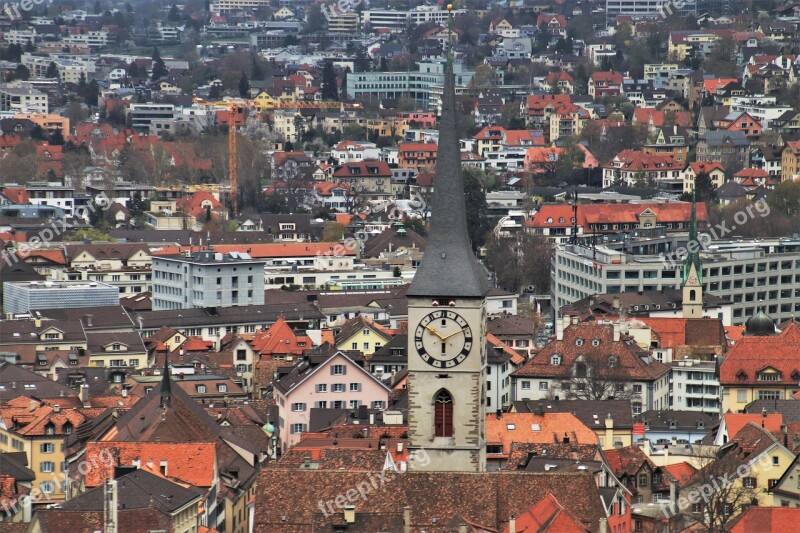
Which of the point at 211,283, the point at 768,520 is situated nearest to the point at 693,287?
the point at 211,283

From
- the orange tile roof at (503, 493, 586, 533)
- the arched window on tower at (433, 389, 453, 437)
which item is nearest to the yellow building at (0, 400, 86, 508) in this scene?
the arched window on tower at (433, 389, 453, 437)

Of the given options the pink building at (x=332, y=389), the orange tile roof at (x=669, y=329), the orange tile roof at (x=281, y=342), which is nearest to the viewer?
the pink building at (x=332, y=389)

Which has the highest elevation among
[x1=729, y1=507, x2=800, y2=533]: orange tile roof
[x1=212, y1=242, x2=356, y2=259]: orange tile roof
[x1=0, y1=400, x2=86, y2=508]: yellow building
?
[x1=729, y1=507, x2=800, y2=533]: orange tile roof

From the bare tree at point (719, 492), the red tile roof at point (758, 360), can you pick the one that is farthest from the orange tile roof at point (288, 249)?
the bare tree at point (719, 492)

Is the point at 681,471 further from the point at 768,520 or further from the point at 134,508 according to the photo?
the point at 134,508

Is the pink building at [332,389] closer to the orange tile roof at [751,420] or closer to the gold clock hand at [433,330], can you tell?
the orange tile roof at [751,420]

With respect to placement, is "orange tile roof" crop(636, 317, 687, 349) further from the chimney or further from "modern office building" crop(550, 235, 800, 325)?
the chimney
